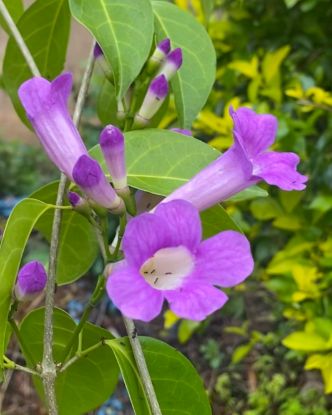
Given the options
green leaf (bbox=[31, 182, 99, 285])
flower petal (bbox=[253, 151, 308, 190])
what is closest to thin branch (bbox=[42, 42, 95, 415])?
green leaf (bbox=[31, 182, 99, 285])

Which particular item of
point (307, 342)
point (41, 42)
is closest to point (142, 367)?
point (41, 42)

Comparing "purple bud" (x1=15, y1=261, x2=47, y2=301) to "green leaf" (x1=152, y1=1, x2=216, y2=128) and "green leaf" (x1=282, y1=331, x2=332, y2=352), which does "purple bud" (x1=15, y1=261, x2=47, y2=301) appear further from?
"green leaf" (x1=282, y1=331, x2=332, y2=352)

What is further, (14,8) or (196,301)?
(14,8)

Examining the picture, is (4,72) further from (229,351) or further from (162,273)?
(229,351)

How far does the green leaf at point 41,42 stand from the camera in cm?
104

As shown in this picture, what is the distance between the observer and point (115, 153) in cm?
70

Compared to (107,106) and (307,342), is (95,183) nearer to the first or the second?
(107,106)

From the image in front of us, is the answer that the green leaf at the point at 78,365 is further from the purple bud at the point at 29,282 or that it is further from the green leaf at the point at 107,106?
the green leaf at the point at 107,106

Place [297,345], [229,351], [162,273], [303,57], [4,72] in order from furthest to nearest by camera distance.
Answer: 1. [229,351]
2. [303,57]
3. [297,345]
4. [4,72]
5. [162,273]

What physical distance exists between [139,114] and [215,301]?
333 mm

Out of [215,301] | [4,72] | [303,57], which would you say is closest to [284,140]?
[303,57]

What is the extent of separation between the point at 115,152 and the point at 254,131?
0.51ft

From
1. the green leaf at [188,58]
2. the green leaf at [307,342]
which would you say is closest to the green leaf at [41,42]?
the green leaf at [188,58]

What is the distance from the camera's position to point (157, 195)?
812mm
